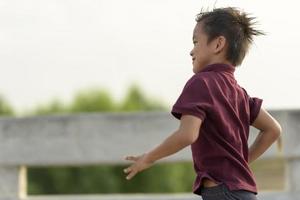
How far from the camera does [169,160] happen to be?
656 centimetres

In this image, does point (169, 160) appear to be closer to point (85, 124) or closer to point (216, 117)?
point (85, 124)

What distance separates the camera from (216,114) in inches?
139

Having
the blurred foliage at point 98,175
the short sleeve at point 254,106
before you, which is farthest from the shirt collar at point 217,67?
the blurred foliage at point 98,175

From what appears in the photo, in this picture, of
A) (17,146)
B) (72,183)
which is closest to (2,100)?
(72,183)

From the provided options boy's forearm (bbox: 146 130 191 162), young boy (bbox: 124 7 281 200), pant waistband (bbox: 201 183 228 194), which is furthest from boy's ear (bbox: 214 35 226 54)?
pant waistband (bbox: 201 183 228 194)

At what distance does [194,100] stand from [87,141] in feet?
10.9

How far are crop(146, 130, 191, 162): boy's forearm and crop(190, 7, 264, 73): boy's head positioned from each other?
377 mm

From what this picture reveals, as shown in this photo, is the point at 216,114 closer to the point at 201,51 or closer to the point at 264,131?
the point at 201,51

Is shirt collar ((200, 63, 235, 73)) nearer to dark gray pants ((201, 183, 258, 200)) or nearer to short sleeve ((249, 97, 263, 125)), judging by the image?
short sleeve ((249, 97, 263, 125))

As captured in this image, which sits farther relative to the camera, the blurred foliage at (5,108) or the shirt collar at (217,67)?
the blurred foliage at (5,108)

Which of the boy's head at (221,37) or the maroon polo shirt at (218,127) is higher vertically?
the boy's head at (221,37)

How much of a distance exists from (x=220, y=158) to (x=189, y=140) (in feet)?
0.72

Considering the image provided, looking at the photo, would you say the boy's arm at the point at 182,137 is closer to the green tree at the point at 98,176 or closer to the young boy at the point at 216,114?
the young boy at the point at 216,114

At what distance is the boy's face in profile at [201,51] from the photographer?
3.66 metres
